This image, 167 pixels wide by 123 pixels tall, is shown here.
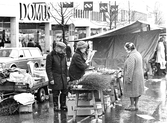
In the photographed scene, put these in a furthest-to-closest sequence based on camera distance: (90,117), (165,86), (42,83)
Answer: (165,86) < (42,83) < (90,117)

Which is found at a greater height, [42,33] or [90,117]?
[42,33]

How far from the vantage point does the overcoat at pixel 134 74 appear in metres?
9.88

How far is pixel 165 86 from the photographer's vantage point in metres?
15.3

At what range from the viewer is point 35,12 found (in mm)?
33281

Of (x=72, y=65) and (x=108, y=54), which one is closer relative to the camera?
(x=72, y=65)

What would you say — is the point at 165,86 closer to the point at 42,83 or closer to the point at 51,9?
the point at 42,83

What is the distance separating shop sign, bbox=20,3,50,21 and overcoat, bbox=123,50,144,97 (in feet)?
75.0

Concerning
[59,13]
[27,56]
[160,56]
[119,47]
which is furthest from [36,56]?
[59,13]

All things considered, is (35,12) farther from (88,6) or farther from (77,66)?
(77,66)

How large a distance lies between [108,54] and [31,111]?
6.07 meters

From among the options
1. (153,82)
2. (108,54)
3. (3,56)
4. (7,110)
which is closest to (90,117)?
(7,110)

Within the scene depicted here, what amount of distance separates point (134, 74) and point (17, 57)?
431 inches

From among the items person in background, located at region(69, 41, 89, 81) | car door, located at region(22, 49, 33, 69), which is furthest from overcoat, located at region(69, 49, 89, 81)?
car door, located at region(22, 49, 33, 69)

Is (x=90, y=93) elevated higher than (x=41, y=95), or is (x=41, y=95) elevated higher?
(x=90, y=93)
